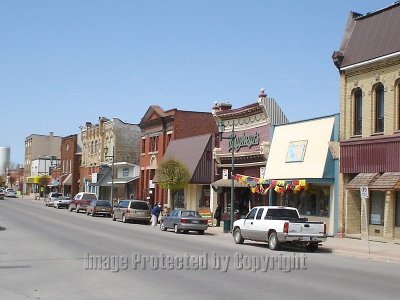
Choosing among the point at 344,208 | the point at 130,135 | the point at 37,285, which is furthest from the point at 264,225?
the point at 130,135

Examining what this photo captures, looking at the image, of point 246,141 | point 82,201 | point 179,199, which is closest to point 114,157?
point 82,201

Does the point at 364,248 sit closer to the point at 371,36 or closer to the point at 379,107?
the point at 379,107

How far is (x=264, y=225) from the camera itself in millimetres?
22109

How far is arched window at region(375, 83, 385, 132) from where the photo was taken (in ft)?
86.8

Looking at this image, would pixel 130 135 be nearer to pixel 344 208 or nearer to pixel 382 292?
pixel 344 208

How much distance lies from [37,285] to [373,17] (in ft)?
73.5

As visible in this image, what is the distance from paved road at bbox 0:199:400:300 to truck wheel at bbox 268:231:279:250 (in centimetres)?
55

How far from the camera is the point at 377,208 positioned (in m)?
26.2

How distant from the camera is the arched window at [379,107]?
26467 millimetres

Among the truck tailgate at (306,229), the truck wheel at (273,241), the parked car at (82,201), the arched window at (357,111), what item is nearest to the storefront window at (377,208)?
the arched window at (357,111)

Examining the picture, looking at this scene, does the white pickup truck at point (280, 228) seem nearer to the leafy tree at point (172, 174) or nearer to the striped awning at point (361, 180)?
the striped awning at point (361, 180)

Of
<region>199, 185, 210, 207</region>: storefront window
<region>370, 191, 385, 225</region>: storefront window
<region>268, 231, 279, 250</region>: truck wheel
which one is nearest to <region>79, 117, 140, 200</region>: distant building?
<region>199, 185, 210, 207</region>: storefront window

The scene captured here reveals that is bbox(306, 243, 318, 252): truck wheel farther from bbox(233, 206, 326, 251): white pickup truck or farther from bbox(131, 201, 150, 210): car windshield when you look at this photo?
bbox(131, 201, 150, 210): car windshield

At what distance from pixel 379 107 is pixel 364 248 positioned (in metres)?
7.67
